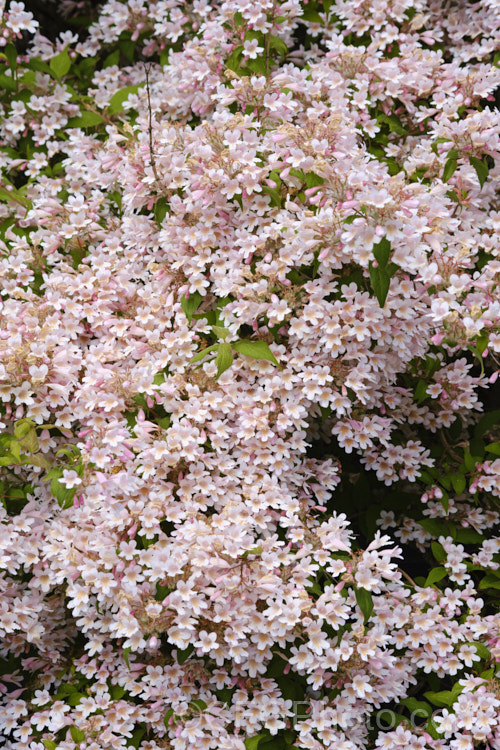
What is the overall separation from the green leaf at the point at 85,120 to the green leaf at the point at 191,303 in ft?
4.63

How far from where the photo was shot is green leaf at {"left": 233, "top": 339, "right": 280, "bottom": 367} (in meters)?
2.92


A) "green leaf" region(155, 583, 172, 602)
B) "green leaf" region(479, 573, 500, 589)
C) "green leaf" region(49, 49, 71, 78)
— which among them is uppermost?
"green leaf" region(49, 49, 71, 78)

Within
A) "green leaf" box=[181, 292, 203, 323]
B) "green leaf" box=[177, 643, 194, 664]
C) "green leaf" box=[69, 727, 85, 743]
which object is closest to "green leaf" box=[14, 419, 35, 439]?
"green leaf" box=[181, 292, 203, 323]

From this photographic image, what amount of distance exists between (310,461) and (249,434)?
426 millimetres

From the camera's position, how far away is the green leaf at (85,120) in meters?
4.18

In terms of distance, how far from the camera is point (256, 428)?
3.07 metres

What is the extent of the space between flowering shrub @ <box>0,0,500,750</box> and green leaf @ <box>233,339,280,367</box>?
0.11 ft

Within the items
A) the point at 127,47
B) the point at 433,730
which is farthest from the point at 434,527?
the point at 127,47

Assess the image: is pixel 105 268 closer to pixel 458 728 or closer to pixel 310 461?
pixel 310 461

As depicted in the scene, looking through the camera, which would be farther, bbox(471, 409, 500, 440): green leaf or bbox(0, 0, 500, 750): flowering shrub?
bbox(471, 409, 500, 440): green leaf

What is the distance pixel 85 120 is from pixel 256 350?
192cm

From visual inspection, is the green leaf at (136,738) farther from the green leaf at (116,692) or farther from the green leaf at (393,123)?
the green leaf at (393,123)

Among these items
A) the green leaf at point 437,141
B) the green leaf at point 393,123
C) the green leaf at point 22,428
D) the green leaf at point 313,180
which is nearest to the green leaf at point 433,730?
the green leaf at point 22,428

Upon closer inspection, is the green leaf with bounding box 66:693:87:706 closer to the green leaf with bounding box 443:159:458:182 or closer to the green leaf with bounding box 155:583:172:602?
the green leaf with bounding box 155:583:172:602
